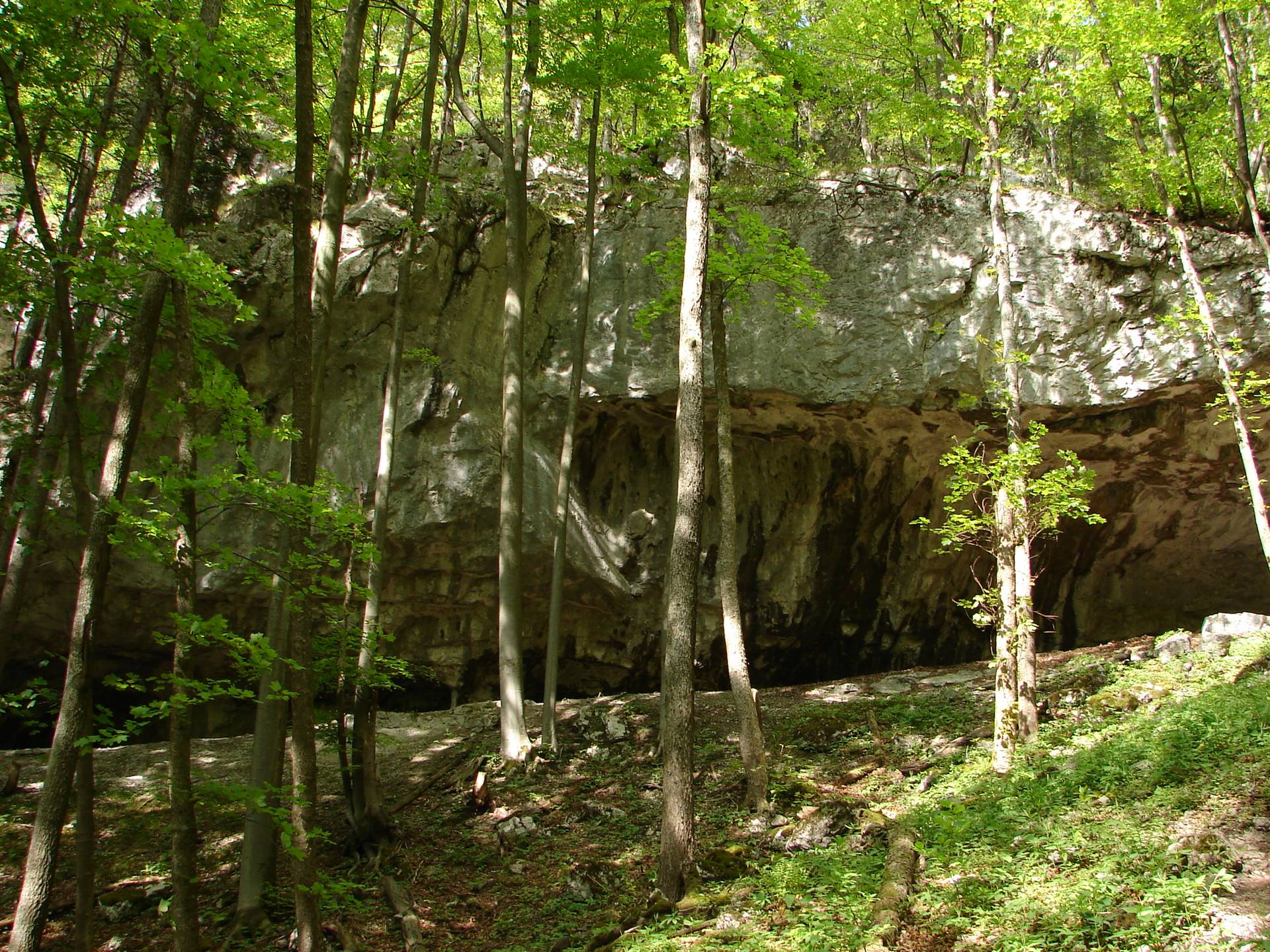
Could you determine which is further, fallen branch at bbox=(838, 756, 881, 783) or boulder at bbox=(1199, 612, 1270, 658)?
boulder at bbox=(1199, 612, 1270, 658)

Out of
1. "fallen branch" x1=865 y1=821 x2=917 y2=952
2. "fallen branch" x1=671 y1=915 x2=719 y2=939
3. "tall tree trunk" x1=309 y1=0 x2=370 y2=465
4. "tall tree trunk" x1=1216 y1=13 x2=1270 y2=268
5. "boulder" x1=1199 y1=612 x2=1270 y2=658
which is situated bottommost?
"fallen branch" x1=671 y1=915 x2=719 y2=939

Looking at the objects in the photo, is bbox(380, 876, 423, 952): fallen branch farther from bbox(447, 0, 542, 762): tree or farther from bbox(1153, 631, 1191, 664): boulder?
bbox(1153, 631, 1191, 664): boulder

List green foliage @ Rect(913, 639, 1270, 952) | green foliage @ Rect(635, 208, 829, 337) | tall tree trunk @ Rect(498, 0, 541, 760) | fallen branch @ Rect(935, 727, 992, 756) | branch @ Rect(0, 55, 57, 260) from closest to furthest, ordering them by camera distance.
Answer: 1. green foliage @ Rect(913, 639, 1270, 952)
2. branch @ Rect(0, 55, 57, 260)
3. fallen branch @ Rect(935, 727, 992, 756)
4. green foliage @ Rect(635, 208, 829, 337)
5. tall tree trunk @ Rect(498, 0, 541, 760)

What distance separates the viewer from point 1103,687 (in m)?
9.81

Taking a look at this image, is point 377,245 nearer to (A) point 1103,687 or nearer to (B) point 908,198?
(B) point 908,198

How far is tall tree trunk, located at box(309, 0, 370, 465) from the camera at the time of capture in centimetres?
667

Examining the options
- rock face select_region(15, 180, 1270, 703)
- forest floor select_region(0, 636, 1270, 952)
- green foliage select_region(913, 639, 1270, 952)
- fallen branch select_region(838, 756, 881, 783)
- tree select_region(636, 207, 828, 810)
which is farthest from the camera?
rock face select_region(15, 180, 1270, 703)

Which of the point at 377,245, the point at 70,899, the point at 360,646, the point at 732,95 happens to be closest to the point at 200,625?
Result: the point at 360,646

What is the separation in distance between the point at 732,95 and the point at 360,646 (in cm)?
639

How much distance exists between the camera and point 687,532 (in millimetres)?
6734

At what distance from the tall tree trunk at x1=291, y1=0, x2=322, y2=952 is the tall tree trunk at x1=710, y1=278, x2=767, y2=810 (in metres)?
4.56

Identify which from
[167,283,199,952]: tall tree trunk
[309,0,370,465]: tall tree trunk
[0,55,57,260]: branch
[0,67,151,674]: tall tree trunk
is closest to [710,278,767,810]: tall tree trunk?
[309,0,370,465]: tall tree trunk

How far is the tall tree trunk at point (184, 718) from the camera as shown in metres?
5.23

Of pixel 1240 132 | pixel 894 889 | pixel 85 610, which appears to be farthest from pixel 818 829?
pixel 1240 132
